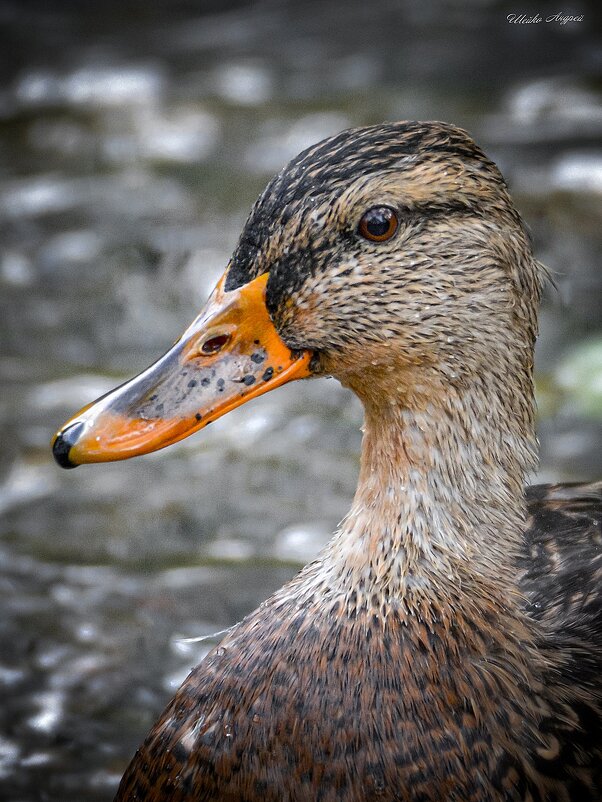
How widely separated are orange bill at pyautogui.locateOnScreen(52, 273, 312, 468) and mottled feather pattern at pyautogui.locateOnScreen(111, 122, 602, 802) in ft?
0.21

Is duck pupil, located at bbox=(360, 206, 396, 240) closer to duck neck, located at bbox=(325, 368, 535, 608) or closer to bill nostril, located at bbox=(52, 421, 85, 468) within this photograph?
duck neck, located at bbox=(325, 368, 535, 608)

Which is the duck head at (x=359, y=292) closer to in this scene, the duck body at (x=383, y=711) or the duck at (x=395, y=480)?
the duck at (x=395, y=480)

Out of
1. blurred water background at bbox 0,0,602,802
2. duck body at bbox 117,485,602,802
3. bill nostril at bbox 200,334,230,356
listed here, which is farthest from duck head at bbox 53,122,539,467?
blurred water background at bbox 0,0,602,802

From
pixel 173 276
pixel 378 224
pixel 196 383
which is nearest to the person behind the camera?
pixel 378 224

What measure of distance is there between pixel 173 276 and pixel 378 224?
142 inches

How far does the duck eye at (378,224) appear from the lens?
2629mm

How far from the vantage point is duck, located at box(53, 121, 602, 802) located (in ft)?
8.63

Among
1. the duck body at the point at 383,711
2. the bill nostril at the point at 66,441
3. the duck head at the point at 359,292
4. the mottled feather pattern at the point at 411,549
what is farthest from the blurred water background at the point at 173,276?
the duck head at the point at 359,292

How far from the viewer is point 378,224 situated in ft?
Answer: 8.66

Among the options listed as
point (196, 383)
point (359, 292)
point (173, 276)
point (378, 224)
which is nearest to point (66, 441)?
point (196, 383)

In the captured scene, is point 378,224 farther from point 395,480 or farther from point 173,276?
point 173,276

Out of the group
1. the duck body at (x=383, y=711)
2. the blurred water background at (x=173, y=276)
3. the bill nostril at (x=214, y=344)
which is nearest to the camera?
the duck body at (x=383, y=711)

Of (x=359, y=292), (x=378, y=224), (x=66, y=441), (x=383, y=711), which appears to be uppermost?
(x=378, y=224)

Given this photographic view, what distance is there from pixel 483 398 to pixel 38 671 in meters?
1.98
